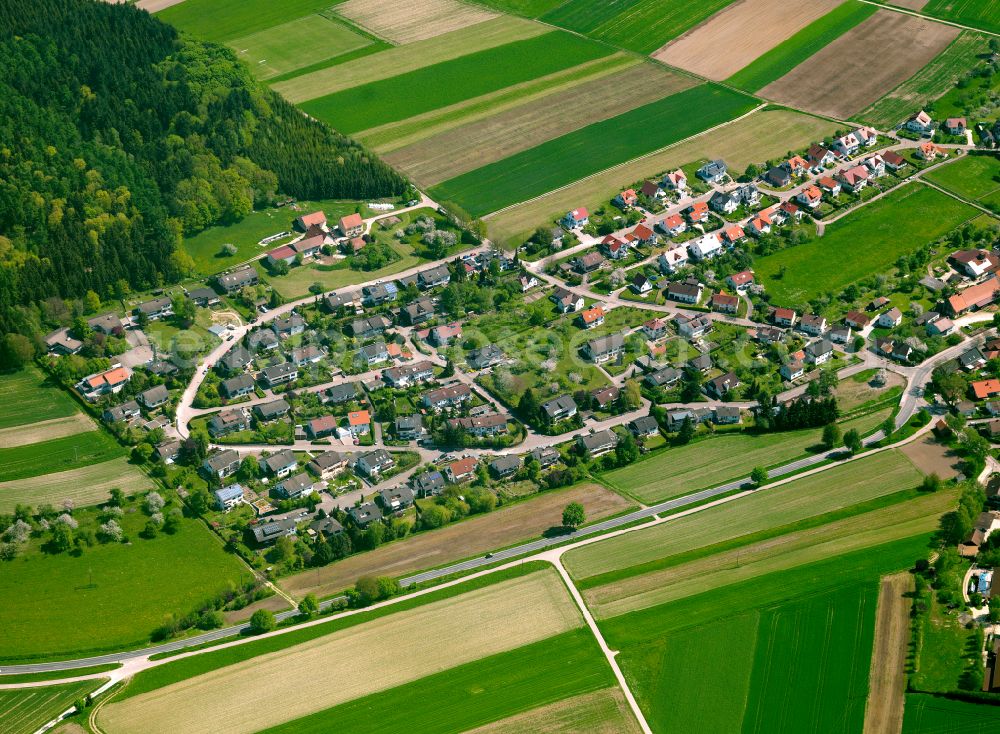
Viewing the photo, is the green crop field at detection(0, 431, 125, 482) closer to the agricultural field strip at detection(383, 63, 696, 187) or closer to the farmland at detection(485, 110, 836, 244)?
the farmland at detection(485, 110, 836, 244)

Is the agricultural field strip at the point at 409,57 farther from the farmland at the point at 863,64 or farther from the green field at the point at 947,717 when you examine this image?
the green field at the point at 947,717

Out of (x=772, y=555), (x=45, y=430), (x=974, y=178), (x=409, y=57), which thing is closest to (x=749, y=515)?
(x=772, y=555)

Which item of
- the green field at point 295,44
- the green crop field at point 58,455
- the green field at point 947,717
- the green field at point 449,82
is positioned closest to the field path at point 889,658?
the green field at point 947,717

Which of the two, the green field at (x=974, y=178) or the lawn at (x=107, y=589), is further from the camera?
the green field at (x=974, y=178)

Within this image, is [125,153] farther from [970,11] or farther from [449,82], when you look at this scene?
[970,11]

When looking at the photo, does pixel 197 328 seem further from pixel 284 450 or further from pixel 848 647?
pixel 848 647

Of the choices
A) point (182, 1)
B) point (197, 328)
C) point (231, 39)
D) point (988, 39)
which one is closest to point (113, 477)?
point (197, 328)
